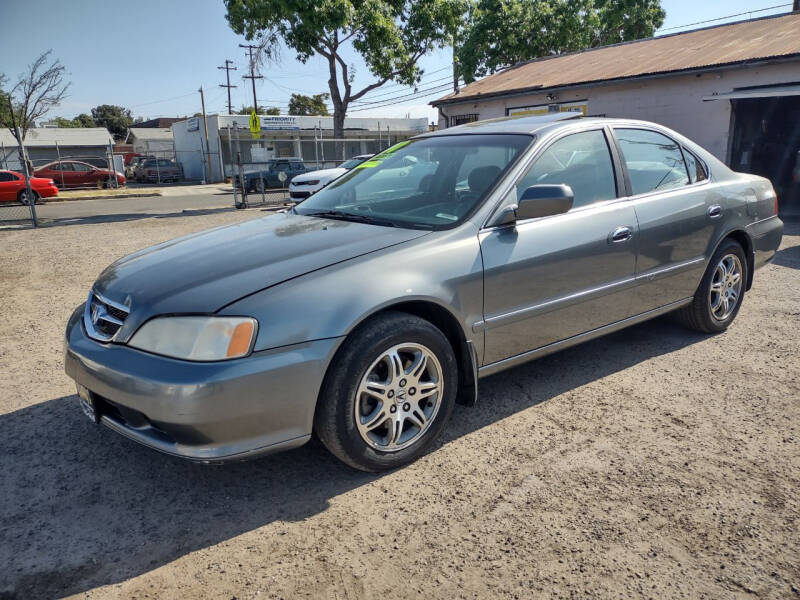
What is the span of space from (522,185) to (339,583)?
86.3 inches

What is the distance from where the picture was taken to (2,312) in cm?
575

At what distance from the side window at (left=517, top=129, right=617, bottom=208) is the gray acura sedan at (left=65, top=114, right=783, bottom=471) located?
0.01m

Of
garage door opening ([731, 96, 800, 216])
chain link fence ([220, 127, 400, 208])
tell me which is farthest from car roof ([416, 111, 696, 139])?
chain link fence ([220, 127, 400, 208])

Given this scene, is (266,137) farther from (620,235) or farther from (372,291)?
(372,291)

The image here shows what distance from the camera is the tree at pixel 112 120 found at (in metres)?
91.1

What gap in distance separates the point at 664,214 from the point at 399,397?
228 centimetres

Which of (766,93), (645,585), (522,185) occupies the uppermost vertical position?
(766,93)

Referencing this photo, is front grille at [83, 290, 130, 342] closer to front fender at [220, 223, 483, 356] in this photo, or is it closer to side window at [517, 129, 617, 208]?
front fender at [220, 223, 483, 356]

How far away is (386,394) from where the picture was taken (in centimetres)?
268

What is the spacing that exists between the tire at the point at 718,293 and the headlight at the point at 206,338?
3405 millimetres

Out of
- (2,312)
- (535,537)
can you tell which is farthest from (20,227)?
(535,537)

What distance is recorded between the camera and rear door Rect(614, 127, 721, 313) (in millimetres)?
3764

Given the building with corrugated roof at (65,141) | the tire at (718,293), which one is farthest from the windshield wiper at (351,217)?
the building with corrugated roof at (65,141)

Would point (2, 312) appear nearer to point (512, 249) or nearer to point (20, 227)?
point (512, 249)
